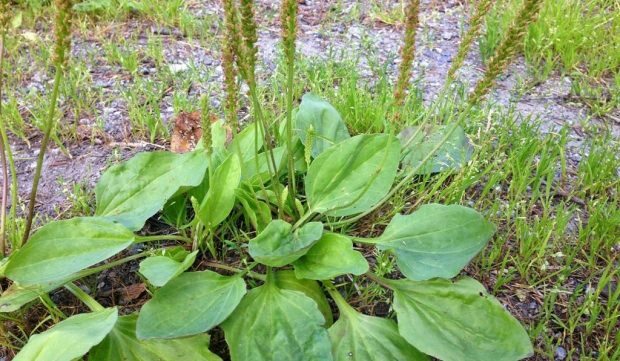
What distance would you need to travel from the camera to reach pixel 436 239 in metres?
2.28

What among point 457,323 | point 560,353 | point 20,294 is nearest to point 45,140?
point 20,294

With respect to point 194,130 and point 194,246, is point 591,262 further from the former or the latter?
point 194,130

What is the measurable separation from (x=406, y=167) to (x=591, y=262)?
36.2 inches

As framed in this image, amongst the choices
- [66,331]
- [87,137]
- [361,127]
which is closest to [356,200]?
[361,127]

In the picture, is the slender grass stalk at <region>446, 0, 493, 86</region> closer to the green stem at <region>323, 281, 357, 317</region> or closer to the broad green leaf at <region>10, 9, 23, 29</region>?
the green stem at <region>323, 281, 357, 317</region>

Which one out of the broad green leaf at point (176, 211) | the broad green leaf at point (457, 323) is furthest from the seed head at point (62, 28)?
the broad green leaf at point (457, 323)

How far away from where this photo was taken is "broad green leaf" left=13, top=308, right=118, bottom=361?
1810 millimetres

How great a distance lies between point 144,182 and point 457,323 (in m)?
1.42

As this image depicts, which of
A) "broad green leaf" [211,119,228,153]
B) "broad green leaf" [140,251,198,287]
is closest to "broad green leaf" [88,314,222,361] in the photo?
"broad green leaf" [140,251,198,287]

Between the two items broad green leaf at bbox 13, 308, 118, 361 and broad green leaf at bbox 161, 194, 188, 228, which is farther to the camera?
broad green leaf at bbox 161, 194, 188, 228

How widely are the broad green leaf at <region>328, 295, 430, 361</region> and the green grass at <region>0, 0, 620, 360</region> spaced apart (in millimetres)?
201

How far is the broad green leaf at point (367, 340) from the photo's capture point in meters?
2.06

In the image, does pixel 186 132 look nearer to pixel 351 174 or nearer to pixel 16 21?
pixel 351 174

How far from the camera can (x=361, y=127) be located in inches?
124
